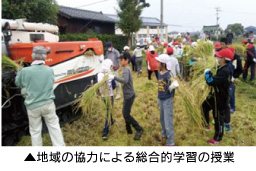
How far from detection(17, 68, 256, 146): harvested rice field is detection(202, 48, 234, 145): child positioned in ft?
1.21

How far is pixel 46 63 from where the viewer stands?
11.4ft

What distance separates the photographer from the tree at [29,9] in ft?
21.4

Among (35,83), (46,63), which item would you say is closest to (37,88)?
(35,83)

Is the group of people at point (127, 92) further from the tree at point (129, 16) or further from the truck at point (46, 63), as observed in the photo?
the tree at point (129, 16)

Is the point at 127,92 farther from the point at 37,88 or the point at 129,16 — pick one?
the point at 129,16

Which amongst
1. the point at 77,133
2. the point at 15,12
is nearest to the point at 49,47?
the point at 77,133

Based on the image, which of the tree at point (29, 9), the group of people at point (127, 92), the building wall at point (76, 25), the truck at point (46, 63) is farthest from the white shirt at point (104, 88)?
the building wall at point (76, 25)

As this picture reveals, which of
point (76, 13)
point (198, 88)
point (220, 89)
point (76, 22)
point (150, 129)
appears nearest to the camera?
point (220, 89)

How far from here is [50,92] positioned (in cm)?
291

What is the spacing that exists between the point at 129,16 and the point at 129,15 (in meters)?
0.08

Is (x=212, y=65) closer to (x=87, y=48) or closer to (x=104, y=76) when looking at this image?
(x=104, y=76)

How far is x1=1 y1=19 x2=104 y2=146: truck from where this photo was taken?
3.34 meters

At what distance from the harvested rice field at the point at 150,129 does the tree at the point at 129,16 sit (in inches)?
531

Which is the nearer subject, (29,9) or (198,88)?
(198,88)
